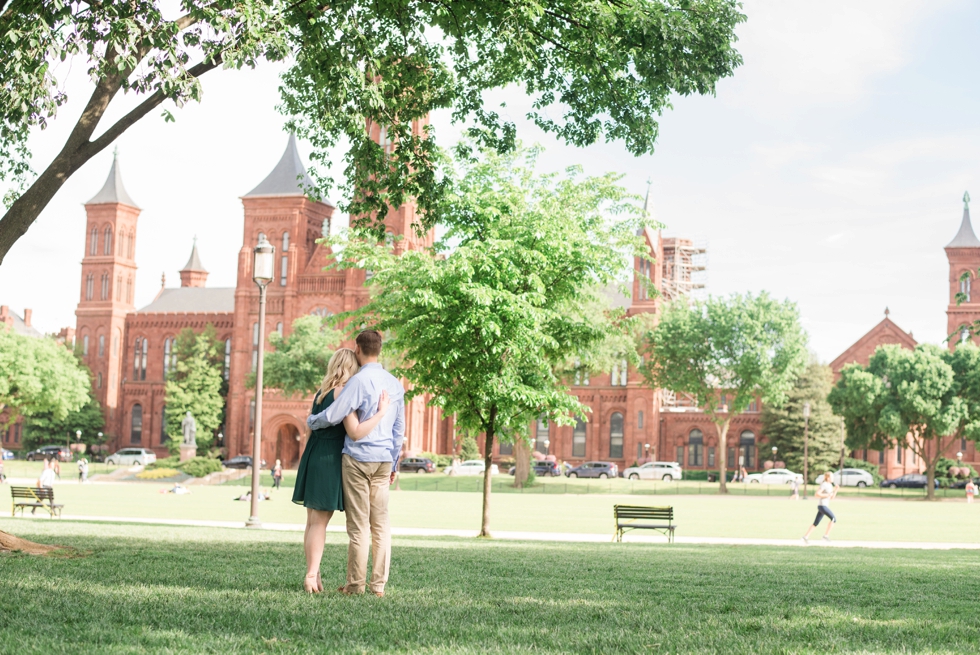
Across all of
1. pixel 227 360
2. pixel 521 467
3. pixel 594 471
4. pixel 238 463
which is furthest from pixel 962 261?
pixel 227 360

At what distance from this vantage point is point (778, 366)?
59750 millimetres

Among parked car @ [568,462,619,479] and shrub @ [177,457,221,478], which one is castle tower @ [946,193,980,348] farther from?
shrub @ [177,457,221,478]

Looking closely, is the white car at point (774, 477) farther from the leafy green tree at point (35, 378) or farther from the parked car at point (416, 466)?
the leafy green tree at point (35, 378)

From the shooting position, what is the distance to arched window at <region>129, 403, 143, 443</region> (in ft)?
299

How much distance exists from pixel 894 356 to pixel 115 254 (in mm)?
69537

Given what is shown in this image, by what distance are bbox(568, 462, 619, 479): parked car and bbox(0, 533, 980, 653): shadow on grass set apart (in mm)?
62106

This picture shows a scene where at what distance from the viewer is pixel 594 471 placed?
7225cm

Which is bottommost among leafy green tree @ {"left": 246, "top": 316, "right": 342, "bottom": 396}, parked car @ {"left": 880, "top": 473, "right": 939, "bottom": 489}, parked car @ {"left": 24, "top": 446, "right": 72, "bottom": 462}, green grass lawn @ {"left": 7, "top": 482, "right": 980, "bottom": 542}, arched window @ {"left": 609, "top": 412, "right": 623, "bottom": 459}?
parked car @ {"left": 24, "top": 446, "right": 72, "bottom": 462}

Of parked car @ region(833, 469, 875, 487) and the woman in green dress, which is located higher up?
the woman in green dress

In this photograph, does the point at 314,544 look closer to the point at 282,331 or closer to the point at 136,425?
the point at 282,331

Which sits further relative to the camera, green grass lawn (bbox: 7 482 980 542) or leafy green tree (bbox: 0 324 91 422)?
leafy green tree (bbox: 0 324 91 422)

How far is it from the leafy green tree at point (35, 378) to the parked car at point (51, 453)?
14.5 meters

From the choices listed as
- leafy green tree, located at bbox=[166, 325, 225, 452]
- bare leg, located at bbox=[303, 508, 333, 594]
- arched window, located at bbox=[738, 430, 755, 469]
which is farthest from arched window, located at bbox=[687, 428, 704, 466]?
bare leg, located at bbox=[303, 508, 333, 594]

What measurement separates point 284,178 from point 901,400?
166ft
